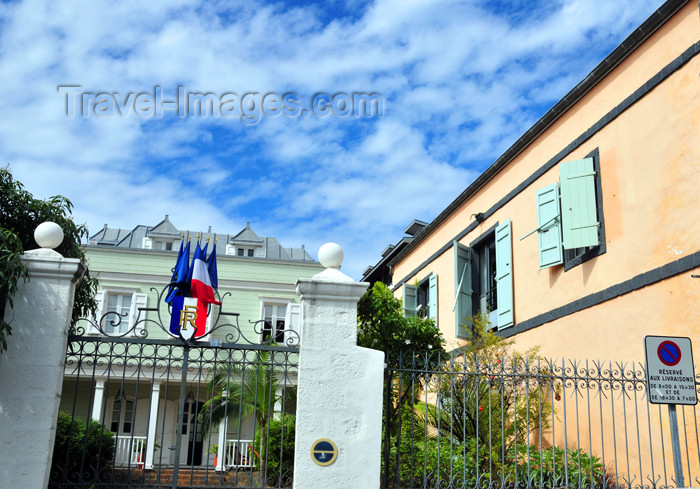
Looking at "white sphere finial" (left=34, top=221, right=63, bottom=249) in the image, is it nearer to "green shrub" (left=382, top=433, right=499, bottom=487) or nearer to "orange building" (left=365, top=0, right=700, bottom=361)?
"green shrub" (left=382, top=433, right=499, bottom=487)

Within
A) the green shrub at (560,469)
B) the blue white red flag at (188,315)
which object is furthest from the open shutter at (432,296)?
the blue white red flag at (188,315)

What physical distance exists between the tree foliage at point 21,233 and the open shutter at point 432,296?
926 centimetres

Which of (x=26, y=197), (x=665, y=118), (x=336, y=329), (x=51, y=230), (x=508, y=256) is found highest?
(x=665, y=118)

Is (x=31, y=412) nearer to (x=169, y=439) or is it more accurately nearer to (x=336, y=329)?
(x=336, y=329)

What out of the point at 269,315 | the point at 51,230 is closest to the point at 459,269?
the point at 269,315

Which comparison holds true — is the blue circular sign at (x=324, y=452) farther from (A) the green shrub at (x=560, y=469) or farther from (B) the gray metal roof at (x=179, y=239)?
(B) the gray metal roof at (x=179, y=239)

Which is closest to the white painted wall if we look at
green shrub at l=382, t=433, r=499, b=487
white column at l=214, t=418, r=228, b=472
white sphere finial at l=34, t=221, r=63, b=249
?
white column at l=214, t=418, r=228, b=472

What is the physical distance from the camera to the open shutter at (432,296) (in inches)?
623

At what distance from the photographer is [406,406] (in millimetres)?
11141

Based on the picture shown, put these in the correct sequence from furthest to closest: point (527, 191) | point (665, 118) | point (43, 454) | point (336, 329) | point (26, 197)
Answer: point (527, 191) → point (665, 118) → point (26, 197) → point (336, 329) → point (43, 454)

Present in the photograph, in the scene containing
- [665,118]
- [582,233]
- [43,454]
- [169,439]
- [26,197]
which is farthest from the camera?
[169,439]

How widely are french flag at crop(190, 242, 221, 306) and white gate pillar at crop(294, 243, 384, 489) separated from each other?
98 cm

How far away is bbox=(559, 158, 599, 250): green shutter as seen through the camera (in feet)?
31.7

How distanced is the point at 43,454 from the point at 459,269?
9901 mm
